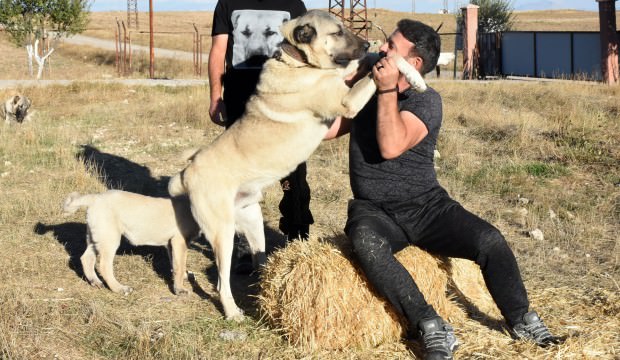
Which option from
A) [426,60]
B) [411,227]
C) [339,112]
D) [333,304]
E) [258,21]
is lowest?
[333,304]

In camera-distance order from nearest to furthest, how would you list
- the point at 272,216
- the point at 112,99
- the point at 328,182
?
1. the point at 272,216
2. the point at 328,182
3. the point at 112,99

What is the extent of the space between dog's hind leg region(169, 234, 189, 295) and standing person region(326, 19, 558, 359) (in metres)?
1.50

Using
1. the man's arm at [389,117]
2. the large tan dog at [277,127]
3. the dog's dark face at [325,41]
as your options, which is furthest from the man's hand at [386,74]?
the dog's dark face at [325,41]

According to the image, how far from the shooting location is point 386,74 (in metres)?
3.86

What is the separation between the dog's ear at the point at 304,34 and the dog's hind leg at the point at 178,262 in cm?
174

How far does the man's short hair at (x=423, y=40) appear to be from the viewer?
160 inches

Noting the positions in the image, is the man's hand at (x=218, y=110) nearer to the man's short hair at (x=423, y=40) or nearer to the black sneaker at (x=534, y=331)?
the man's short hair at (x=423, y=40)

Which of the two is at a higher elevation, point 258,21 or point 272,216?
point 258,21

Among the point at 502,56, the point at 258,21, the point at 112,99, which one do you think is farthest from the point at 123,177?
the point at 502,56

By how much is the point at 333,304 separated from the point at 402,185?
31.6 inches

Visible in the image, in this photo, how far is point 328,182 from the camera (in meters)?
8.17

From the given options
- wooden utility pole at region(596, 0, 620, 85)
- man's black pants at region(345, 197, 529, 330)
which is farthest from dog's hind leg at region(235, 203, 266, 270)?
wooden utility pole at region(596, 0, 620, 85)

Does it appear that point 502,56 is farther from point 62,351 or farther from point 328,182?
point 62,351

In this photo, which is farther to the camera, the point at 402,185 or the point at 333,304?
the point at 402,185
